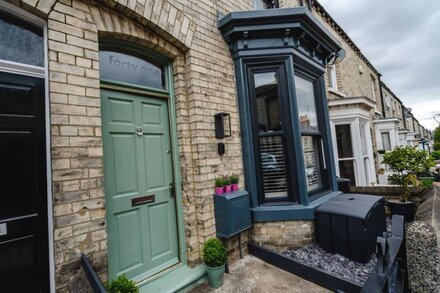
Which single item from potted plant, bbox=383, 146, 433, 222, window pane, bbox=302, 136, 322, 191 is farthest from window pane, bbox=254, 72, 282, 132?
potted plant, bbox=383, 146, 433, 222

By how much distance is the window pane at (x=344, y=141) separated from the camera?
6484 millimetres

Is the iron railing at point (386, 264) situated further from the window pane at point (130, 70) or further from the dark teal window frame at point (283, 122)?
the window pane at point (130, 70)

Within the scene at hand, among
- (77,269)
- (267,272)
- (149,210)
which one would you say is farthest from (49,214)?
(267,272)

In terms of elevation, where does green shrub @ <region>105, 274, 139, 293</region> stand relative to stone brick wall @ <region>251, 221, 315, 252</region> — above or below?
above

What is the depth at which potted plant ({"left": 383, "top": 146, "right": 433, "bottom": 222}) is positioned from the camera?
13.7 ft

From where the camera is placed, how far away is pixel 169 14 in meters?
→ 2.73

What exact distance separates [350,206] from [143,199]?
2.92 m

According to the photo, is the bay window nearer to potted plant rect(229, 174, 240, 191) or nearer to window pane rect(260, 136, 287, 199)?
window pane rect(260, 136, 287, 199)

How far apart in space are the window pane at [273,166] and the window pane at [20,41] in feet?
9.57

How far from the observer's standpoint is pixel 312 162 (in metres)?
4.09

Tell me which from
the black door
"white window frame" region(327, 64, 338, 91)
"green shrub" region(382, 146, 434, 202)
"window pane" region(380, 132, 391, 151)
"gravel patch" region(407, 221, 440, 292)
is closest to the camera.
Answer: "gravel patch" region(407, 221, 440, 292)

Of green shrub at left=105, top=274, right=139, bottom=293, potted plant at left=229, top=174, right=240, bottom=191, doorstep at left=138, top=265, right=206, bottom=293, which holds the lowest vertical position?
doorstep at left=138, top=265, right=206, bottom=293

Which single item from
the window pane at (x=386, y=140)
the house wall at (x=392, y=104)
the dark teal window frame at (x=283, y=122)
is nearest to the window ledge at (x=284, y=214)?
the dark teal window frame at (x=283, y=122)

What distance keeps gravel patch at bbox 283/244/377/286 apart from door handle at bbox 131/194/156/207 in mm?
2044
